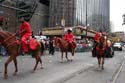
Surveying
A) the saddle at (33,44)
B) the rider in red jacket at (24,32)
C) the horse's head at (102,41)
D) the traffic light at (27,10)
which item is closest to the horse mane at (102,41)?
the horse's head at (102,41)

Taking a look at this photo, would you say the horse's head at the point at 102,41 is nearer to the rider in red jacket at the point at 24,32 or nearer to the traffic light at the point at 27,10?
the rider in red jacket at the point at 24,32

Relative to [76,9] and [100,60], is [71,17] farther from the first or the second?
[100,60]

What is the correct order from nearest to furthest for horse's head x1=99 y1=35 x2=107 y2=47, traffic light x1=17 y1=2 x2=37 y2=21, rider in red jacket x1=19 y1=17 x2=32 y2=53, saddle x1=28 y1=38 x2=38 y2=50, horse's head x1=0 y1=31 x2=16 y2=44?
horse's head x1=0 y1=31 x2=16 y2=44
traffic light x1=17 y1=2 x2=37 y2=21
rider in red jacket x1=19 y1=17 x2=32 y2=53
saddle x1=28 y1=38 x2=38 y2=50
horse's head x1=99 y1=35 x2=107 y2=47

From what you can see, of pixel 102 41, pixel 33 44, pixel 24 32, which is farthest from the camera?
pixel 102 41

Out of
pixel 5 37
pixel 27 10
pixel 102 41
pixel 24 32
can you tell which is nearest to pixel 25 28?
pixel 24 32

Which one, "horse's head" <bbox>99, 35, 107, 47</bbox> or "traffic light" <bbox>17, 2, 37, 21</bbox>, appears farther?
"horse's head" <bbox>99, 35, 107, 47</bbox>

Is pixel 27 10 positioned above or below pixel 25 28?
above

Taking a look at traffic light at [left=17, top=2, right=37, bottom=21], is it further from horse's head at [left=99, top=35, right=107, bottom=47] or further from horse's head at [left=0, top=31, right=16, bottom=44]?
horse's head at [left=99, top=35, right=107, bottom=47]

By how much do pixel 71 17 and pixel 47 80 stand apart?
8324 cm

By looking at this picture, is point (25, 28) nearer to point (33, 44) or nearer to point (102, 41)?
point (33, 44)

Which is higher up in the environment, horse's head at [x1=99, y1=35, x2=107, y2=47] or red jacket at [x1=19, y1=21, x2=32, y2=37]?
red jacket at [x1=19, y1=21, x2=32, y2=37]

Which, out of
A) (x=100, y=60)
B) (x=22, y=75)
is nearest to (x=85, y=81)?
(x=22, y=75)

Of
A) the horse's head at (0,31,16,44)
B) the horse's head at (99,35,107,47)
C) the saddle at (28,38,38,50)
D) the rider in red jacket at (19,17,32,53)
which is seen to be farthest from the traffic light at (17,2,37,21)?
the horse's head at (99,35,107,47)

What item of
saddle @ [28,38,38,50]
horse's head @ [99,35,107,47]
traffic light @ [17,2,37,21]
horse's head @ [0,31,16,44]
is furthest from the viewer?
horse's head @ [99,35,107,47]
